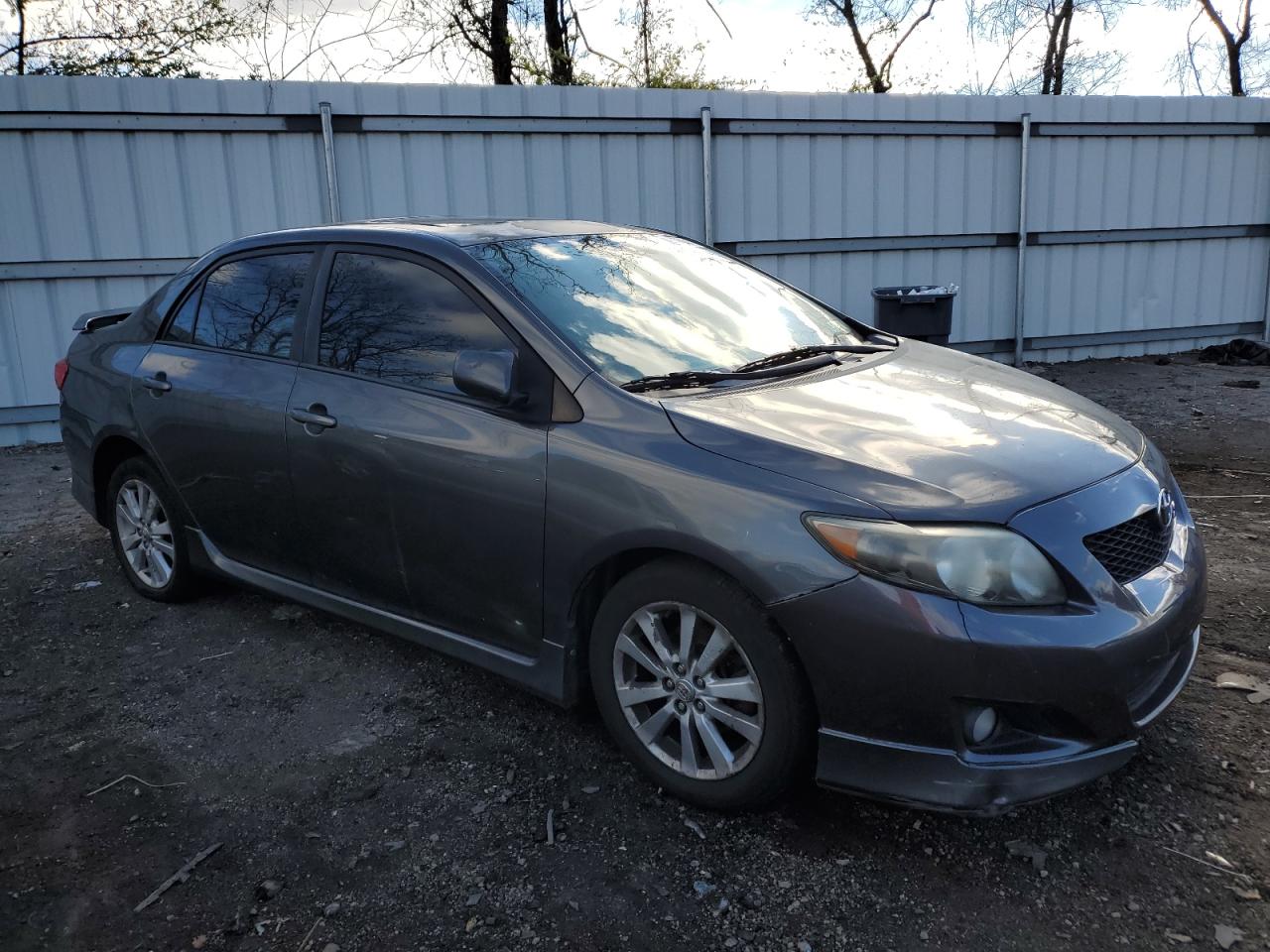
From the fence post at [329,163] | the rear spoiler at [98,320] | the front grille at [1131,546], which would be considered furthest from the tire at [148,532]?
the fence post at [329,163]

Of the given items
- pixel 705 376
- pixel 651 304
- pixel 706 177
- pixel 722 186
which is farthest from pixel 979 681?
pixel 722 186

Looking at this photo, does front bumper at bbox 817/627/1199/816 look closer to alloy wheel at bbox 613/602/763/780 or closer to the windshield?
alloy wheel at bbox 613/602/763/780

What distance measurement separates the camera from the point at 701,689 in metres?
2.72

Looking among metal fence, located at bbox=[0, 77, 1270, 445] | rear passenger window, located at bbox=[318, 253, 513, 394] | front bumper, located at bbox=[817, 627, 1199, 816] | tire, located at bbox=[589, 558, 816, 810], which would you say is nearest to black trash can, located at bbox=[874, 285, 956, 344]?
metal fence, located at bbox=[0, 77, 1270, 445]

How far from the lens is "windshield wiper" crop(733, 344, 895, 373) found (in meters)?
3.32

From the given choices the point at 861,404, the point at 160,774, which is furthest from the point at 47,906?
the point at 861,404

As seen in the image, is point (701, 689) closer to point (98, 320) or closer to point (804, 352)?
point (804, 352)

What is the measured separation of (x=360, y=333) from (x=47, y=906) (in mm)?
1899

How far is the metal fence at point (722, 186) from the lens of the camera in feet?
26.0

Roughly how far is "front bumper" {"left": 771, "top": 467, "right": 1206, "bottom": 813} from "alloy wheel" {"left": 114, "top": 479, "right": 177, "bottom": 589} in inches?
120

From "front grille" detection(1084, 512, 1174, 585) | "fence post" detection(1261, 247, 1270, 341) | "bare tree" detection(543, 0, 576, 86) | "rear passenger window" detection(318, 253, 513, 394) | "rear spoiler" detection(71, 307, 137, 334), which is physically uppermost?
"bare tree" detection(543, 0, 576, 86)

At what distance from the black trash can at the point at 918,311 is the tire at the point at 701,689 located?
6.66 m

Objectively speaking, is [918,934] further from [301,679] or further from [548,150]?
[548,150]

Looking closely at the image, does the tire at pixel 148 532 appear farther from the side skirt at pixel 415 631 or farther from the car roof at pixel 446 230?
the car roof at pixel 446 230
